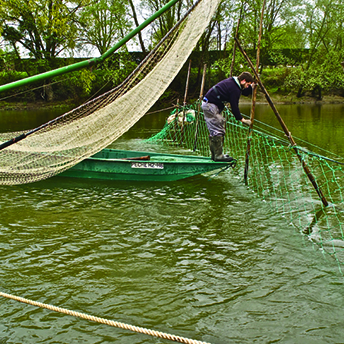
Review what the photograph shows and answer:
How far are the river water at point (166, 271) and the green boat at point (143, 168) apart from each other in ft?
2.55

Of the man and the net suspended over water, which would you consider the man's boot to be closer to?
the man

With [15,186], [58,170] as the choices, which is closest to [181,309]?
[58,170]

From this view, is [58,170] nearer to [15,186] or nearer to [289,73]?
[15,186]

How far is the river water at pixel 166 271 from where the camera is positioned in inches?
128

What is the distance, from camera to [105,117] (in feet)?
20.9

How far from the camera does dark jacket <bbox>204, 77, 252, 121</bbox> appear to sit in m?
6.40

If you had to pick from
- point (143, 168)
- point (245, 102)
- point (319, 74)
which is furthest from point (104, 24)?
point (143, 168)

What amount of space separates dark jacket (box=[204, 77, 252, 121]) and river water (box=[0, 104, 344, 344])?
1.73 meters

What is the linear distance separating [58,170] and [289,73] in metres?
31.3

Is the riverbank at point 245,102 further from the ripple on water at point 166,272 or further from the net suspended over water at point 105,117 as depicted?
the ripple on water at point 166,272

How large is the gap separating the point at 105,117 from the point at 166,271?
10.6 ft

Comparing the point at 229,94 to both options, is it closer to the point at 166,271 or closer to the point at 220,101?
the point at 220,101

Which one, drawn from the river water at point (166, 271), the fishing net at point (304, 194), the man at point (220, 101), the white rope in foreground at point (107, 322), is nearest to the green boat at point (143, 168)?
the man at point (220, 101)

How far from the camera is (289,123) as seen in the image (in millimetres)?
18562
